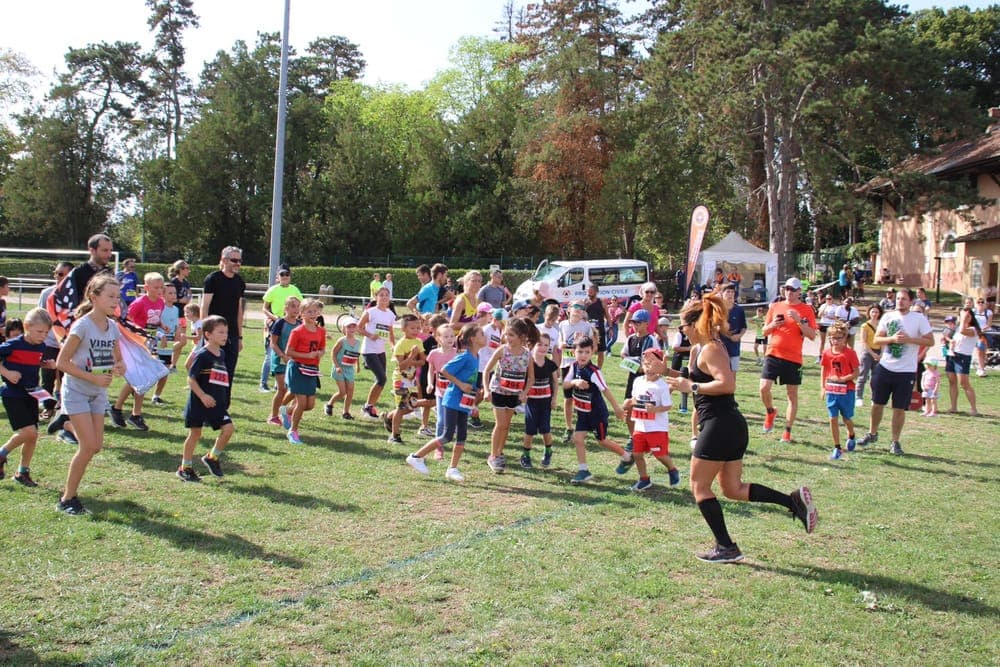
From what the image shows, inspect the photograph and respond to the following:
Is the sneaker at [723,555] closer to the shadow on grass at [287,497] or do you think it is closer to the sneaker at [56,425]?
the shadow on grass at [287,497]

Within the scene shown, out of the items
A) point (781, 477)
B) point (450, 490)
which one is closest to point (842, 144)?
point (781, 477)

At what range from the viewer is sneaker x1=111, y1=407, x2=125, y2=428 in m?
9.12

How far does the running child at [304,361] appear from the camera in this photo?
865 centimetres

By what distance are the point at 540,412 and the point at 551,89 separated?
3438 cm

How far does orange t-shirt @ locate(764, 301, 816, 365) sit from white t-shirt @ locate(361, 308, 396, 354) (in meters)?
4.73

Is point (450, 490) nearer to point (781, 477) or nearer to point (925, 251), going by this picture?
point (781, 477)

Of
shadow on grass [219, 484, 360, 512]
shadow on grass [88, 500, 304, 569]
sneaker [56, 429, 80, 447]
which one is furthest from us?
sneaker [56, 429, 80, 447]

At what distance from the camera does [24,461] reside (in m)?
6.68

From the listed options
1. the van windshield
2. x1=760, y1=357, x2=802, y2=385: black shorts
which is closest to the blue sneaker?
x1=760, y1=357, x2=802, y2=385: black shorts

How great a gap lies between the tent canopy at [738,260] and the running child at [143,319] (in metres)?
24.7

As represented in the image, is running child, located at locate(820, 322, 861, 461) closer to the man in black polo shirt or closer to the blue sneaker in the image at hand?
the blue sneaker

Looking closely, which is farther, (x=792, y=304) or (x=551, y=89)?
(x=551, y=89)

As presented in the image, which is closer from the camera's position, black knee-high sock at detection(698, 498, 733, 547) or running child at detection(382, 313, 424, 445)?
black knee-high sock at detection(698, 498, 733, 547)

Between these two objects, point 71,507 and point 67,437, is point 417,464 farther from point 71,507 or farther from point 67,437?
point 67,437
